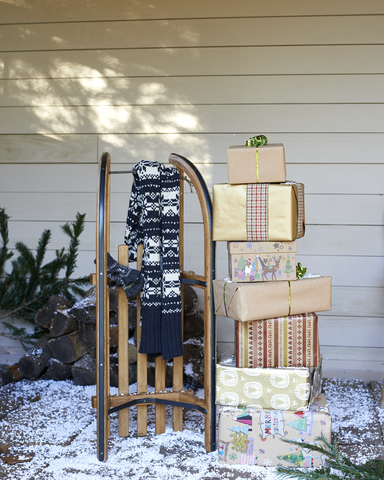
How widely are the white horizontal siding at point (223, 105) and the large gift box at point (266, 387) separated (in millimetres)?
1106

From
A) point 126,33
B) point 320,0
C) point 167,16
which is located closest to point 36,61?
point 126,33

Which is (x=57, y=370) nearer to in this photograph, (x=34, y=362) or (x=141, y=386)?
(x=34, y=362)

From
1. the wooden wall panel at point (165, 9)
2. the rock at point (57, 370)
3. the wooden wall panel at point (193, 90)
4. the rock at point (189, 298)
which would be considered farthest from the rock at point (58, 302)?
the wooden wall panel at point (165, 9)

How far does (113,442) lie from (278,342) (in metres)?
0.88

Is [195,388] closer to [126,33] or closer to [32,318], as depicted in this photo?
[32,318]

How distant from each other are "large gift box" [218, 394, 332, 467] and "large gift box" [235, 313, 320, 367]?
19 cm

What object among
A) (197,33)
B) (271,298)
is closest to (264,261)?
(271,298)

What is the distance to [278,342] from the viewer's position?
1827 millimetres

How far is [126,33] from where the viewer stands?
290 centimetres

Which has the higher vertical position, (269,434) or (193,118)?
(193,118)

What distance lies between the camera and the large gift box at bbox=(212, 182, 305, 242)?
1757 mm

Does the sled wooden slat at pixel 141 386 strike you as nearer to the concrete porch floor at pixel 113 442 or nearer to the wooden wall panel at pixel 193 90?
the concrete porch floor at pixel 113 442

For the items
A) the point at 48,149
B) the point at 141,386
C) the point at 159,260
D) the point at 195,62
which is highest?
the point at 195,62

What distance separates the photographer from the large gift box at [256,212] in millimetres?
1757
